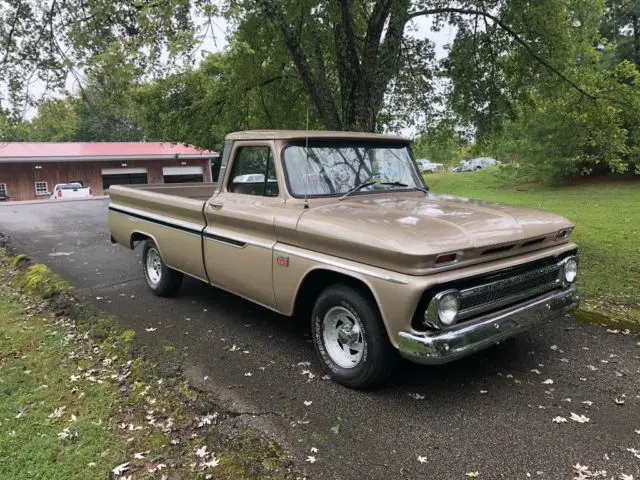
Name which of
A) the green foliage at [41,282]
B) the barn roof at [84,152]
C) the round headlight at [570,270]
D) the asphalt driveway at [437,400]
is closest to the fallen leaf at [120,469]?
the asphalt driveway at [437,400]

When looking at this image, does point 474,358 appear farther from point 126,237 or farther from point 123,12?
point 123,12

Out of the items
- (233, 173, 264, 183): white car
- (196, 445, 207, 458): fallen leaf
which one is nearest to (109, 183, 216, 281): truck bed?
(233, 173, 264, 183): white car

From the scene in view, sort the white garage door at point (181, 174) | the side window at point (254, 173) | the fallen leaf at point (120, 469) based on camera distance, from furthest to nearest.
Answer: the white garage door at point (181, 174)
the side window at point (254, 173)
the fallen leaf at point (120, 469)

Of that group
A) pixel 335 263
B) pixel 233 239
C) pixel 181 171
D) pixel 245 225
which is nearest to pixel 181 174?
pixel 181 171

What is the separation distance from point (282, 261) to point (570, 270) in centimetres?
238

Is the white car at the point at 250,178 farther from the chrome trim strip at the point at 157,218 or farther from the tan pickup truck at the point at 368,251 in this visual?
the chrome trim strip at the point at 157,218

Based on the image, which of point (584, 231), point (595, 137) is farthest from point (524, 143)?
point (595, 137)

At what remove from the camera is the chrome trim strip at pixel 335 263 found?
10.7 ft

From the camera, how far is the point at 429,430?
3244 mm

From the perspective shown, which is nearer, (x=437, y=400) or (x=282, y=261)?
(x=437, y=400)

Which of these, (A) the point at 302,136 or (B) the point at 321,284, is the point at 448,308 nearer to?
(B) the point at 321,284

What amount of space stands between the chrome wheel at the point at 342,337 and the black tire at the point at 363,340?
0.08ft

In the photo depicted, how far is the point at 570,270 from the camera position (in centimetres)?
411

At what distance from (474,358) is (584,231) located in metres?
8.01
